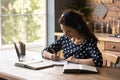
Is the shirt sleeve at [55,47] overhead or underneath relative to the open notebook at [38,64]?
overhead

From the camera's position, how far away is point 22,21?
4500 millimetres

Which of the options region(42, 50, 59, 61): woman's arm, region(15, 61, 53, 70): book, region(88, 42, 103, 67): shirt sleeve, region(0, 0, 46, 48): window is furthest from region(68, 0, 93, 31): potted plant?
region(15, 61, 53, 70): book

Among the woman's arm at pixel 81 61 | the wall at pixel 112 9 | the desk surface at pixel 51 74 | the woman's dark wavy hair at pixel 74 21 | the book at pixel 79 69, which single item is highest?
the wall at pixel 112 9

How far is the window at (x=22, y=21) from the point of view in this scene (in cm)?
423

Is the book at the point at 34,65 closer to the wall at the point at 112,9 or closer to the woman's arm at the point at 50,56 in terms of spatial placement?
the woman's arm at the point at 50,56

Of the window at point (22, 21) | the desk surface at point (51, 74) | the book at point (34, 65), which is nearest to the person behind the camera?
the desk surface at point (51, 74)

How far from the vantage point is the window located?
423cm

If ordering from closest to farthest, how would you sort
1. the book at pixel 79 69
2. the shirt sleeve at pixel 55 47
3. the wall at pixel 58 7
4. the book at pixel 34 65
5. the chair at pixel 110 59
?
the book at pixel 79 69, the book at pixel 34 65, the chair at pixel 110 59, the shirt sleeve at pixel 55 47, the wall at pixel 58 7

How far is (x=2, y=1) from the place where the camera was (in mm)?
4164

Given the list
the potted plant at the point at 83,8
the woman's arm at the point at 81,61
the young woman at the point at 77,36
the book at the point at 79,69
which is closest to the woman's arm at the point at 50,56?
the young woman at the point at 77,36

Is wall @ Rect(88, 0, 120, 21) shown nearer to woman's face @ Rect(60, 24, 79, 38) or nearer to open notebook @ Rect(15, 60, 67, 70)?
woman's face @ Rect(60, 24, 79, 38)

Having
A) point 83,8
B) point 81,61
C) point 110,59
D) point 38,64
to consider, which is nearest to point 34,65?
point 38,64

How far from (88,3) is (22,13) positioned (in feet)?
3.81

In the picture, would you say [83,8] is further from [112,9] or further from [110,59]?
[110,59]
